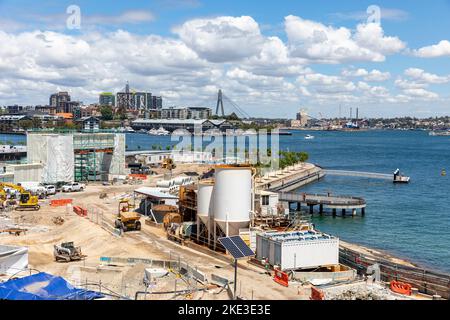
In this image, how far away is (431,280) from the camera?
54.6 feet

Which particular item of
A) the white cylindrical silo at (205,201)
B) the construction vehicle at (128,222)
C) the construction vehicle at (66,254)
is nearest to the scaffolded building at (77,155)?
the construction vehicle at (128,222)

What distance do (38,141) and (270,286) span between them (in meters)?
30.7

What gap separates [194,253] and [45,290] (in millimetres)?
8763

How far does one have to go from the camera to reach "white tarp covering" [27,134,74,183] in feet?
131

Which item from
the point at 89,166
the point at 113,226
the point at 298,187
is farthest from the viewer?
the point at 298,187

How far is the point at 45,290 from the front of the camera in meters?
11.6

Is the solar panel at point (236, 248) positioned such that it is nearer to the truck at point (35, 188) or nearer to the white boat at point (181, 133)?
the truck at point (35, 188)

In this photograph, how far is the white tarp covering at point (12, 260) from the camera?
1633 centimetres

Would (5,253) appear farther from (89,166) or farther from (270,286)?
(89,166)

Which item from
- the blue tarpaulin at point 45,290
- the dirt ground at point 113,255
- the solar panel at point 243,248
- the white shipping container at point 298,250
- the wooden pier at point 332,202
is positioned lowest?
the wooden pier at point 332,202

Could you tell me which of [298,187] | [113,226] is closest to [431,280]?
[113,226]

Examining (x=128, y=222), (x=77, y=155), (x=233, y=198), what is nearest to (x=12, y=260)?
(x=233, y=198)

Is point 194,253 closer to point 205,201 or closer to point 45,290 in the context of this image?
point 205,201

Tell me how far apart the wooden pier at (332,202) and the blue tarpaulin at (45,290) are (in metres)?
31.2
